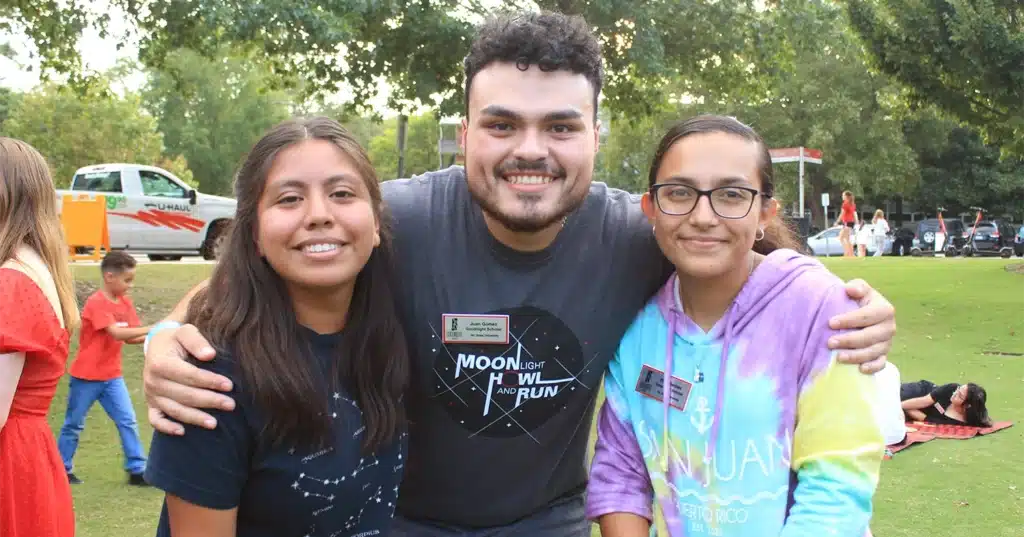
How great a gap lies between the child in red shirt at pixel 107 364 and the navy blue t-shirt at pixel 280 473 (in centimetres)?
481

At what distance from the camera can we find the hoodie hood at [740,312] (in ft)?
8.38

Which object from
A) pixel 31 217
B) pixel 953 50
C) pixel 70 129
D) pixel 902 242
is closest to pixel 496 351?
pixel 31 217

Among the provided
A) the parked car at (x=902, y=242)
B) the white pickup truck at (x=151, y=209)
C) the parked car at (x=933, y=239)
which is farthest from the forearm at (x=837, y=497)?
the parked car at (x=902, y=242)

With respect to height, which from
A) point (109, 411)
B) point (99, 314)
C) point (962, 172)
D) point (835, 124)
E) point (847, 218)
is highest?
point (835, 124)

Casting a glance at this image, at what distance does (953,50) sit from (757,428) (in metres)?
16.0

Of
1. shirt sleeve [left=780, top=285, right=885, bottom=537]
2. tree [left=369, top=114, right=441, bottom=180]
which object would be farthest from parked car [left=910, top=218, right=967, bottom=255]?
shirt sleeve [left=780, top=285, right=885, bottom=537]

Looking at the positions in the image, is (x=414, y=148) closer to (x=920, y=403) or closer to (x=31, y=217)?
(x=920, y=403)

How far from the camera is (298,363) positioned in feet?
7.68

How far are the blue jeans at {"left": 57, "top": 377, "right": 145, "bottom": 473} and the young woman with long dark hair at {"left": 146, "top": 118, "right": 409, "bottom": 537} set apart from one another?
4.71 m

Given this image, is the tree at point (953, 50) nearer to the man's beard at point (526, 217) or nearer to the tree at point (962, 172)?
the man's beard at point (526, 217)

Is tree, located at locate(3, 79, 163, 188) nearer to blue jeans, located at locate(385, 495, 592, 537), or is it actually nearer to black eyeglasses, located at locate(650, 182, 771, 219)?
blue jeans, located at locate(385, 495, 592, 537)

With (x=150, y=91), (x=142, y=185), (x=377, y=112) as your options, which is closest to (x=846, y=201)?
(x=377, y=112)

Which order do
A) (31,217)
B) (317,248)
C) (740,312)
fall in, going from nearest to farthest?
(317,248) → (740,312) → (31,217)

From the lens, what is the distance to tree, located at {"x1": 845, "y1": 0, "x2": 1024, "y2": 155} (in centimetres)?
1568
